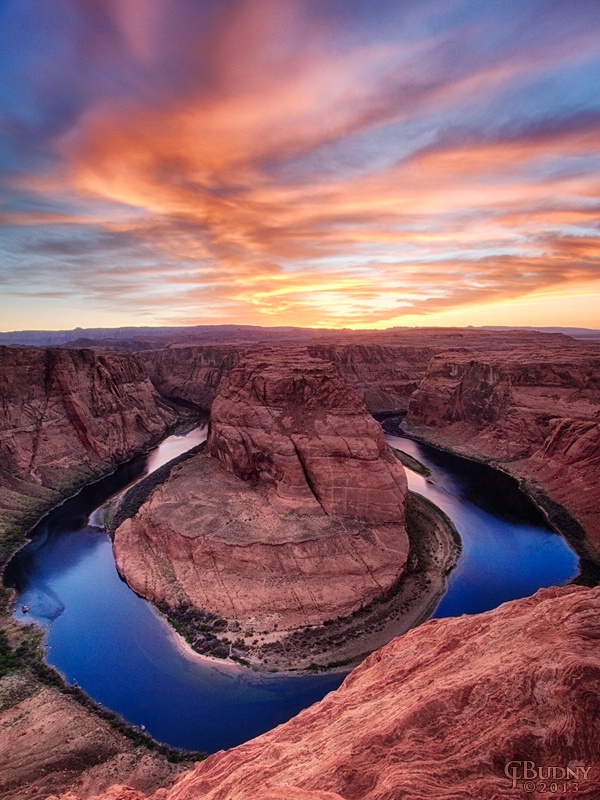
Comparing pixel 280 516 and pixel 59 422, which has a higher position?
pixel 59 422

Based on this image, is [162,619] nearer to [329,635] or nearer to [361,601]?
[329,635]

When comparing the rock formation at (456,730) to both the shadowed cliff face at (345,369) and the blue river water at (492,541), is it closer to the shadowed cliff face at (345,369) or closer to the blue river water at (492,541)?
the blue river water at (492,541)

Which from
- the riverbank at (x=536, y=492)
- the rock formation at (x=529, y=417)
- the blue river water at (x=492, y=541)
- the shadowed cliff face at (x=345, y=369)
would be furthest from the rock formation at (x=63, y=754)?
the shadowed cliff face at (x=345, y=369)

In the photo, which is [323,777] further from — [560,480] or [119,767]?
[560,480]

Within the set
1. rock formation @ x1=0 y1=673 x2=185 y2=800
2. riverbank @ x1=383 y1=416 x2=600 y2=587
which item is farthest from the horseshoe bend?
riverbank @ x1=383 y1=416 x2=600 y2=587

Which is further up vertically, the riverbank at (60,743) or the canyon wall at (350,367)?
the canyon wall at (350,367)

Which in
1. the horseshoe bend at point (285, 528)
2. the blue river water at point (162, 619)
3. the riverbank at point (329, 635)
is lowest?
the blue river water at point (162, 619)

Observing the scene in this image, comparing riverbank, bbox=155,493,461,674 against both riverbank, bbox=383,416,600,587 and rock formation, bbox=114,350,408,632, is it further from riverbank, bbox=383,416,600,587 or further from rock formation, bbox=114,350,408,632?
riverbank, bbox=383,416,600,587

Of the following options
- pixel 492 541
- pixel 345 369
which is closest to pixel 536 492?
pixel 492 541
